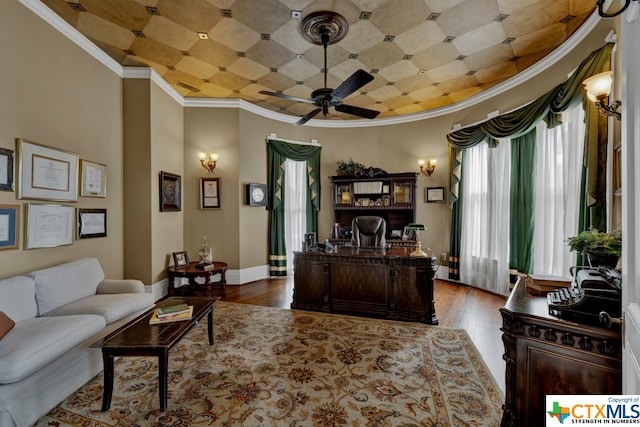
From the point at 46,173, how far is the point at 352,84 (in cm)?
330

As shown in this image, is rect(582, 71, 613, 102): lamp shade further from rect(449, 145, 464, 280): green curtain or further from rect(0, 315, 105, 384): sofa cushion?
rect(0, 315, 105, 384): sofa cushion

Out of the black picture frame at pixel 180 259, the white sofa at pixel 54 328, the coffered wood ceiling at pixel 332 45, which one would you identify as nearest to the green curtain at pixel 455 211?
the coffered wood ceiling at pixel 332 45

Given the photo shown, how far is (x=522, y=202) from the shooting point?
4059 mm

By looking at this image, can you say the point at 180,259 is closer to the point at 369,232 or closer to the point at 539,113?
the point at 369,232

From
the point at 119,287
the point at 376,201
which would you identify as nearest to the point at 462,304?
the point at 376,201

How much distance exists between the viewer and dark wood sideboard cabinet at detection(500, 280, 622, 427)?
1.24m

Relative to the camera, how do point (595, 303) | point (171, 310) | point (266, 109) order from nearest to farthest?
point (595, 303)
point (171, 310)
point (266, 109)

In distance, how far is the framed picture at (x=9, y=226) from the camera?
2.47m

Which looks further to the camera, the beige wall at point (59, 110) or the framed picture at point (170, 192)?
the framed picture at point (170, 192)

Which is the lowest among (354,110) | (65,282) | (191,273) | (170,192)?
(191,273)

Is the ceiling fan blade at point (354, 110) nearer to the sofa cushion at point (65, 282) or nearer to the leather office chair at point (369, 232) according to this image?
the leather office chair at point (369, 232)

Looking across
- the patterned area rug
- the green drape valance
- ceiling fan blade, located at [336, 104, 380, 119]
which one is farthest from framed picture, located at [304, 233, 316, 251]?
the green drape valance

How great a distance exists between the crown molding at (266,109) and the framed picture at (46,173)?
1.36m

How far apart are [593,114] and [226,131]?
16.4 ft
